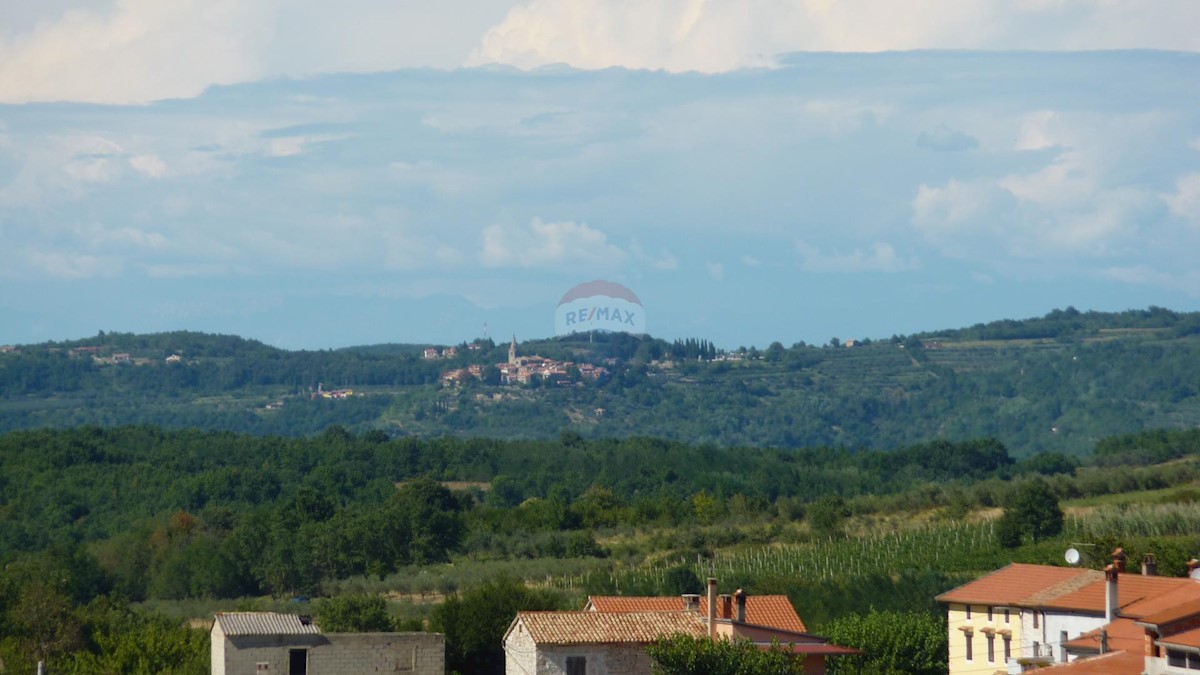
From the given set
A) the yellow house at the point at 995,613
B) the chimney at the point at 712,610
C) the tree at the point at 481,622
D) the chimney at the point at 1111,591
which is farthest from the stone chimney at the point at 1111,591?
the tree at the point at 481,622

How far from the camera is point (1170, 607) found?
3366 centimetres

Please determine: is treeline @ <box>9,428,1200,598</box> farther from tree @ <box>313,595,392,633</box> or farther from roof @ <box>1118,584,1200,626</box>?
roof @ <box>1118,584,1200,626</box>

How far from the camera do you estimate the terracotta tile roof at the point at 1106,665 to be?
108 ft

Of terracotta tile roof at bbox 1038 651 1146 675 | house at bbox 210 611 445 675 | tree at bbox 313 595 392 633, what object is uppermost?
terracotta tile roof at bbox 1038 651 1146 675

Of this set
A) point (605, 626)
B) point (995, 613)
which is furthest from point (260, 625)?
point (995, 613)

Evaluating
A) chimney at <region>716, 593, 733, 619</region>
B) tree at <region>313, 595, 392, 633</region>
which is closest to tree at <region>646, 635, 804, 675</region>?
chimney at <region>716, 593, 733, 619</region>

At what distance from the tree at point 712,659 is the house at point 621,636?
0.88 meters

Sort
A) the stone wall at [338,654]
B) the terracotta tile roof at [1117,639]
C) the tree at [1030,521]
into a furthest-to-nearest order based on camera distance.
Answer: the tree at [1030,521]
the stone wall at [338,654]
the terracotta tile roof at [1117,639]

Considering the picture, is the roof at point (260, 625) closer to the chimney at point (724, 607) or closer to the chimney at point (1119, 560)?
the chimney at point (724, 607)

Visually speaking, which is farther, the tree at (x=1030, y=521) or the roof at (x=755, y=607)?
the tree at (x=1030, y=521)

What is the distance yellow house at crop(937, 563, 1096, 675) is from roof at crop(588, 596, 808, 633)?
3.67m

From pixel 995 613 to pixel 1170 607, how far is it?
1143cm

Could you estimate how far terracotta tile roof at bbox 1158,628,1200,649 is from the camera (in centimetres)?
2988

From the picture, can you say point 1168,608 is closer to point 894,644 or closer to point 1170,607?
point 1170,607
